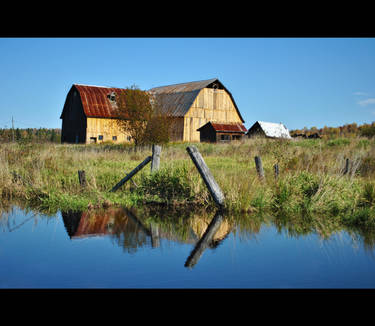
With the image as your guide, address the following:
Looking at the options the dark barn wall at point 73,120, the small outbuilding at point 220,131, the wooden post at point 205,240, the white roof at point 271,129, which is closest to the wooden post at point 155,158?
the wooden post at point 205,240

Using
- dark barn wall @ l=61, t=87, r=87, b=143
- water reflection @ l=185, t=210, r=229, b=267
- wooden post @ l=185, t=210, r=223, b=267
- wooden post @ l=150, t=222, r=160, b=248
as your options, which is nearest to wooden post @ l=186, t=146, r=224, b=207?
wooden post @ l=185, t=210, r=223, b=267

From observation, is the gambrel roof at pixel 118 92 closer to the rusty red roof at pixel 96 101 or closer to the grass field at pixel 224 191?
the rusty red roof at pixel 96 101

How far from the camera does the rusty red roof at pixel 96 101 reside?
131 ft

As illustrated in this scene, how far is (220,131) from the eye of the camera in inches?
1636

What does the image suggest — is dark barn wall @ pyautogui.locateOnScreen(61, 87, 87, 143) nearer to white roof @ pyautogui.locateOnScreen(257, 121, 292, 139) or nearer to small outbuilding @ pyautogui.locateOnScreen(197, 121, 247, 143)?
small outbuilding @ pyautogui.locateOnScreen(197, 121, 247, 143)

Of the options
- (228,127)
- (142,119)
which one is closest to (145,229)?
(142,119)

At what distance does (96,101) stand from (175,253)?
37.3 meters

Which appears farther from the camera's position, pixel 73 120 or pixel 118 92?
pixel 73 120

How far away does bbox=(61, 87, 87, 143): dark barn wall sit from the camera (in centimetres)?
4099

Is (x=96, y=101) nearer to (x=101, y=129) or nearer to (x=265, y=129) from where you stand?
(x=101, y=129)

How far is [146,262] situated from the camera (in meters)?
5.67
